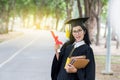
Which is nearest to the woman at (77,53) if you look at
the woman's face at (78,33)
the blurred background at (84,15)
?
the woman's face at (78,33)

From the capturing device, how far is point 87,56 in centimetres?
498

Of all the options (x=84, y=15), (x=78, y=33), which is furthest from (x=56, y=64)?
(x=84, y=15)

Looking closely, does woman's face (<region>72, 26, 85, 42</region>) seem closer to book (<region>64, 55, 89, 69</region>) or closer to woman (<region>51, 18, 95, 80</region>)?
woman (<region>51, 18, 95, 80</region>)

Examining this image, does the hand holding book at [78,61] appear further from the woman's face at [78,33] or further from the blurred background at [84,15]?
the blurred background at [84,15]

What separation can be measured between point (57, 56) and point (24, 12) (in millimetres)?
80167

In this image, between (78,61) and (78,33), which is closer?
(78,61)

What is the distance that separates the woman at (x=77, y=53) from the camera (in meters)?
4.98

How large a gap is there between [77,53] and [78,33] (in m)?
0.24

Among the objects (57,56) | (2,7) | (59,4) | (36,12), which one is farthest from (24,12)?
(57,56)

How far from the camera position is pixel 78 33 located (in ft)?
16.5

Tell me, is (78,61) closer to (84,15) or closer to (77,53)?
(77,53)

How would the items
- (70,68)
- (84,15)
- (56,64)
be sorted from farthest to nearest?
1. (84,15)
2. (56,64)
3. (70,68)

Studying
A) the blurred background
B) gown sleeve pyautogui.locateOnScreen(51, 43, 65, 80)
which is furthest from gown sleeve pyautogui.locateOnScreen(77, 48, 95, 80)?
the blurred background

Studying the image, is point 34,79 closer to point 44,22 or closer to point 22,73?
point 22,73
